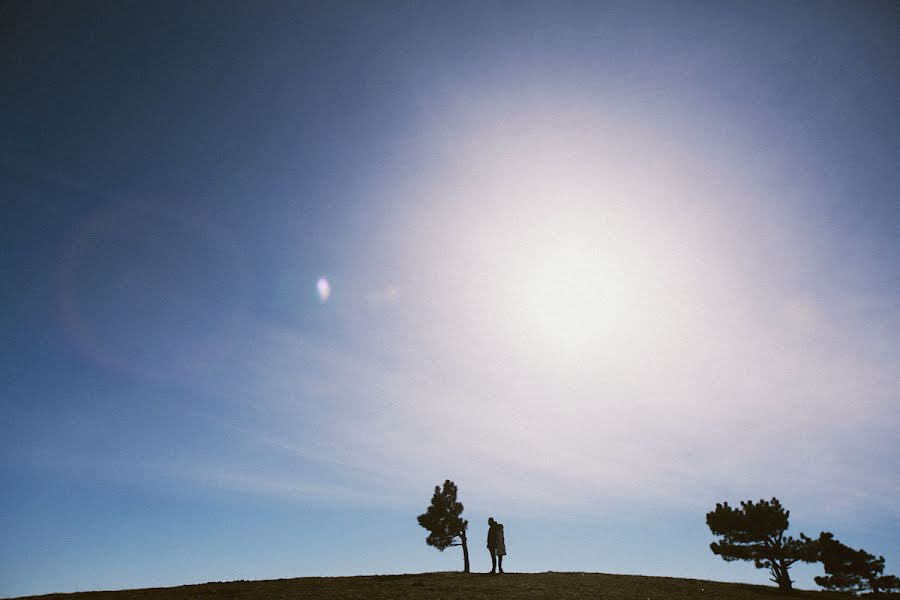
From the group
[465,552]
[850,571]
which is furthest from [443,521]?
[850,571]

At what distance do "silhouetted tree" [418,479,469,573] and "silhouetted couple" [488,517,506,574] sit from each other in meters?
6.68

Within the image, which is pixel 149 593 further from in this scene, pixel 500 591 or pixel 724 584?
pixel 724 584

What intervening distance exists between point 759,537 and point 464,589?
20.7 m

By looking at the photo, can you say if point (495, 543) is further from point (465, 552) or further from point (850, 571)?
point (850, 571)

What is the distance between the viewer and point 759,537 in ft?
88.8

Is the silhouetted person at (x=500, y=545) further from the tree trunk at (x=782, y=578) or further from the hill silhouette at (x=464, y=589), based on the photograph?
the tree trunk at (x=782, y=578)

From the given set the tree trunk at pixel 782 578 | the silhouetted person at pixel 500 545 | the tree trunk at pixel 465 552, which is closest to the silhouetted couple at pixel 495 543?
the silhouetted person at pixel 500 545

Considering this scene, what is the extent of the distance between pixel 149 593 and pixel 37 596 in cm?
410

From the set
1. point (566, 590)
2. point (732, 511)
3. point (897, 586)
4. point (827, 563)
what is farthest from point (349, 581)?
Result: point (897, 586)

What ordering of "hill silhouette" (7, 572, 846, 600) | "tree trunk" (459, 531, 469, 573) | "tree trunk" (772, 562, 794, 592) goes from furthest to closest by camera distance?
"tree trunk" (459, 531, 469, 573) < "tree trunk" (772, 562, 794, 592) < "hill silhouette" (7, 572, 846, 600)

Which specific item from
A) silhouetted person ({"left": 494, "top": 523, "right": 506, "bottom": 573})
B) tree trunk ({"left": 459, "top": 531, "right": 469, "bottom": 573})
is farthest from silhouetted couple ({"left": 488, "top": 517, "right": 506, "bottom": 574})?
tree trunk ({"left": 459, "top": 531, "right": 469, "bottom": 573})

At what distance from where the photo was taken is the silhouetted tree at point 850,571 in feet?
90.6

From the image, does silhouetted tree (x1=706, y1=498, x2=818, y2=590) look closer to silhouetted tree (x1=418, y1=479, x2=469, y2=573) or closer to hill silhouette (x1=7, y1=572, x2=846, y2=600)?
hill silhouette (x1=7, y1=572, x2=846, y2=600)

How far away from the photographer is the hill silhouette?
1652cm
